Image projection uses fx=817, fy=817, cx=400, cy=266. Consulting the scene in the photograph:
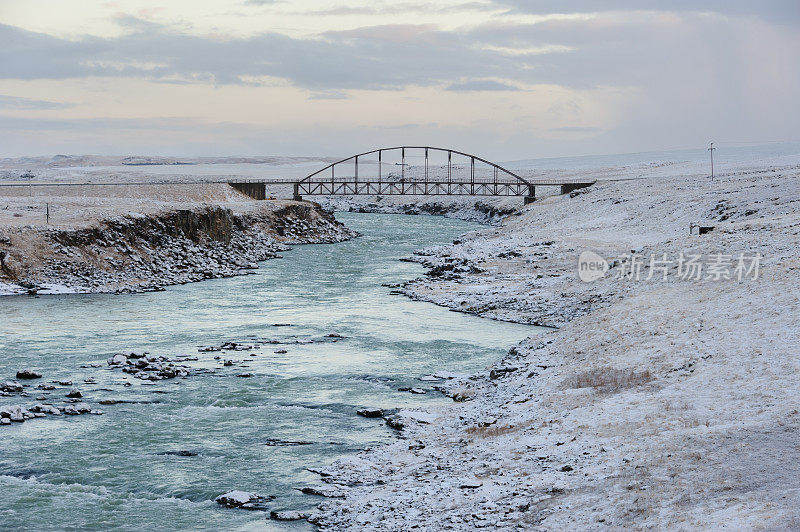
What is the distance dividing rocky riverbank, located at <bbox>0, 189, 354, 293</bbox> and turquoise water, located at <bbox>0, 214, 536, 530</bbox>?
10.6ft

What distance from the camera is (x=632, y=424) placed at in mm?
18875

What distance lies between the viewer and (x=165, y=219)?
2504 inches

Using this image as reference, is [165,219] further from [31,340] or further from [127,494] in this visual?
[127,494]

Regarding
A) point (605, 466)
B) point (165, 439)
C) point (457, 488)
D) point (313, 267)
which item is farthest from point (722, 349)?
point (313, 267)

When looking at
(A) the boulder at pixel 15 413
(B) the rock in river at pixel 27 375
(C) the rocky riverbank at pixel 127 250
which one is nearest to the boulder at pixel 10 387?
(B) the rock in river at pixel 27 375

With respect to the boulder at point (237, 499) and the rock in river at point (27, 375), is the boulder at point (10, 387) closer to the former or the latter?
the rock in river at point (27, 375)

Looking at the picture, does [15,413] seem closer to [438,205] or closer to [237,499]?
[237,499]

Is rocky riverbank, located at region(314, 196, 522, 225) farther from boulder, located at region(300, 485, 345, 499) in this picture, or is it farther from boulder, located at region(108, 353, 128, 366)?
boulder, located at region(300, 485, 345, 499)

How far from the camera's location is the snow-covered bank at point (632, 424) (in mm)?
15062

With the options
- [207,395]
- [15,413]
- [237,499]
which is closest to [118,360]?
[207,395]

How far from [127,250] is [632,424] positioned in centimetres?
4524

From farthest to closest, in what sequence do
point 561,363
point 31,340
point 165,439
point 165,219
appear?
point 165,219 < point 31,340 < point 561,363 < point 165,439

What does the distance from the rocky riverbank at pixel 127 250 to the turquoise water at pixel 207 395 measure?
3228 millimetres

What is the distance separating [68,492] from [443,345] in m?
19.0
